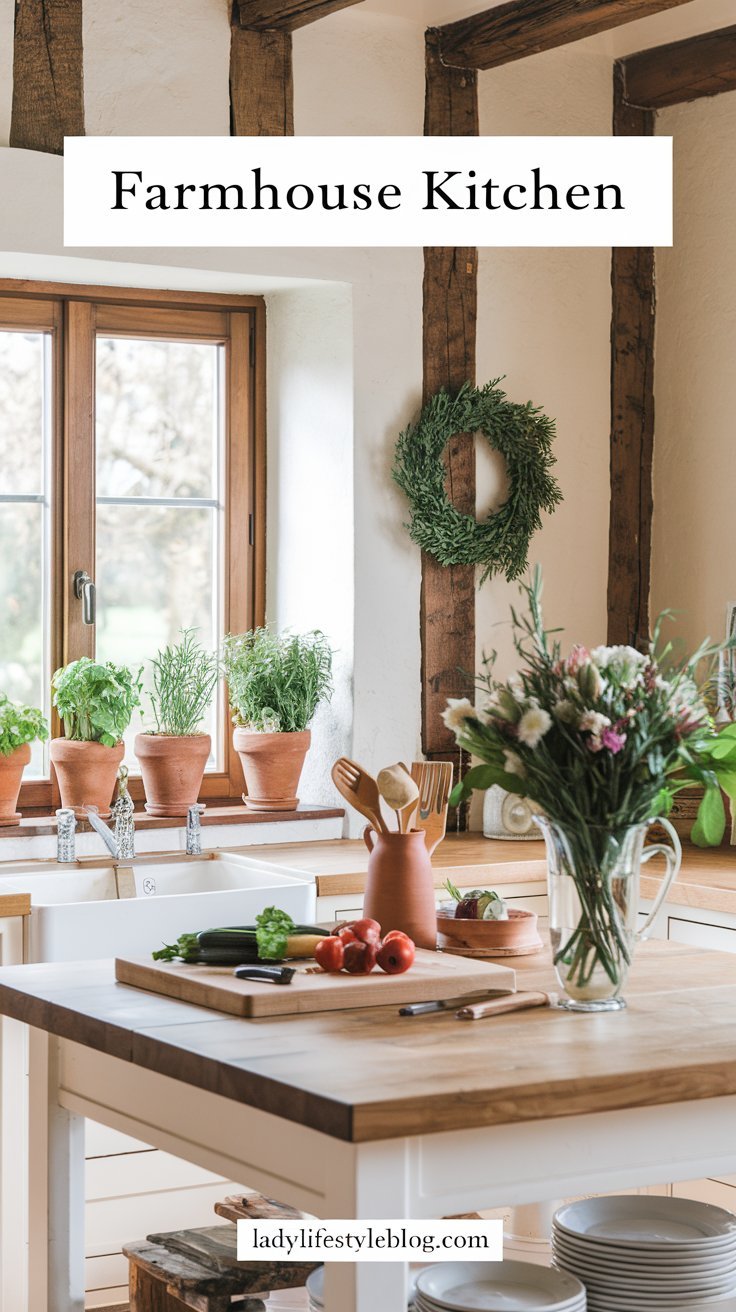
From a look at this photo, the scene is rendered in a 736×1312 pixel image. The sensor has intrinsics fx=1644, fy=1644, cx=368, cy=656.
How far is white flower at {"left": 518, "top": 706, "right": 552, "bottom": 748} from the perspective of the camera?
2021mm

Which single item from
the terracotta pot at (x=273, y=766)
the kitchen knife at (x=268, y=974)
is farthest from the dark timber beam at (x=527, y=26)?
the kitchen knife at (x=268, y=974)

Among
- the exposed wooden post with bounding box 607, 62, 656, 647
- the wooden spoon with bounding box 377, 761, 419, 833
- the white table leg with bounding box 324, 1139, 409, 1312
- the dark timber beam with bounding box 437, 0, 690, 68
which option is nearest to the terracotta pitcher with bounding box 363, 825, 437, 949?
the wooden spoon with bounding box 377, 761, 419, 833

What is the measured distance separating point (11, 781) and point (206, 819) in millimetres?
505

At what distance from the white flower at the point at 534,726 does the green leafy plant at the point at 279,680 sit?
2.15 m

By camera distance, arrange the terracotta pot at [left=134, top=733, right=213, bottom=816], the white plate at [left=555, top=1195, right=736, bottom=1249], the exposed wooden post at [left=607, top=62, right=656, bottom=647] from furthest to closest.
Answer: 1. the exposed wooden post at [left=607, top=62, right=656, bottom=647]
2. the terracotta pot at [left=134, top=733, right=213, bottom=816]
3. the white plate at [left=555, top=1195, right=736, bottom=1249]

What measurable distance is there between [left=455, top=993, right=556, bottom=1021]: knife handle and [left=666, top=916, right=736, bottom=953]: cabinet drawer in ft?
4.51

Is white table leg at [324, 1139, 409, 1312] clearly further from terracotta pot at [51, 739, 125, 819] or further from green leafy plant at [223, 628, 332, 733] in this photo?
green leafy plant at [223, 628, 332, 733]

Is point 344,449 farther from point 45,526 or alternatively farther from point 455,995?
point 455,995

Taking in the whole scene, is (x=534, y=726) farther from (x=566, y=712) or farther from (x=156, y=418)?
(x=156, y=418)

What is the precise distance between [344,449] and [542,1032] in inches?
97.4

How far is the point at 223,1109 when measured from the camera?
181cm

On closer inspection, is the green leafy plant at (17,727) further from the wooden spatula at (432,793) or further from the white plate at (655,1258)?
the white plate at (655,1258)

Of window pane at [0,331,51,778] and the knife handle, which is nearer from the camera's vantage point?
the knife handle

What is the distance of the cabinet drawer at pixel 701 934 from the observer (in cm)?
345
